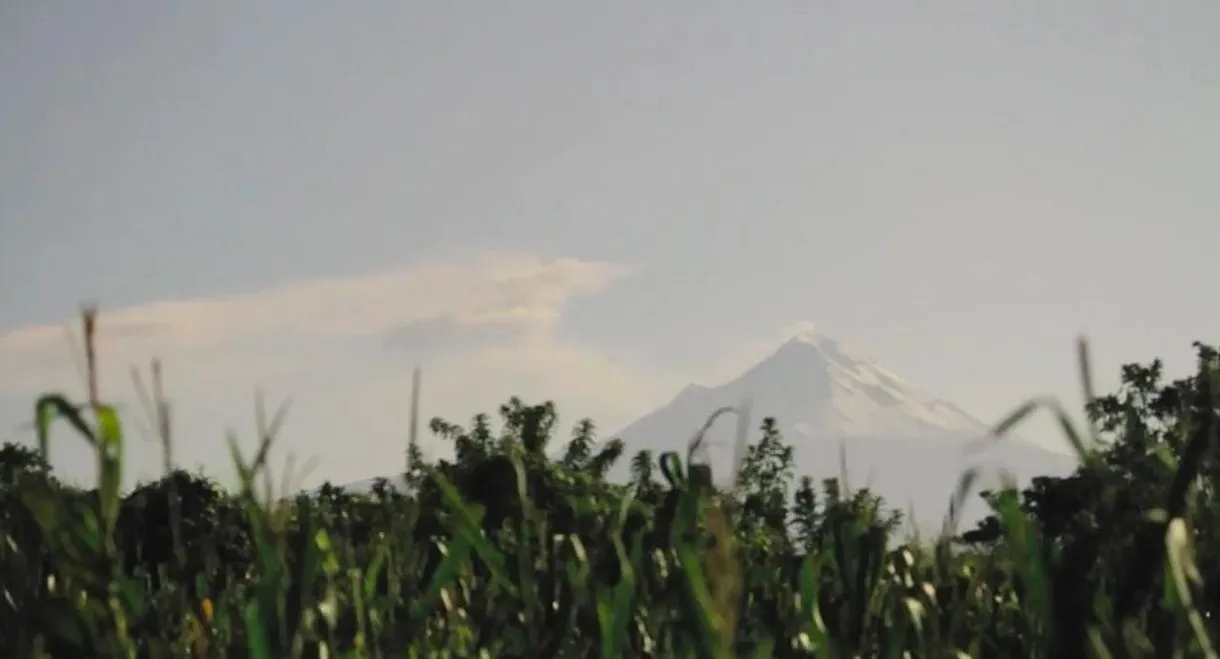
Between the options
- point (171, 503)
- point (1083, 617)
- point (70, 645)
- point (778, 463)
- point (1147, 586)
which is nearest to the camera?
point (1147, 586)

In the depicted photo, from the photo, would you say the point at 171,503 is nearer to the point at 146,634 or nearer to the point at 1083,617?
the point at 146,634

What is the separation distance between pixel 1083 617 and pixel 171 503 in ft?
4.31

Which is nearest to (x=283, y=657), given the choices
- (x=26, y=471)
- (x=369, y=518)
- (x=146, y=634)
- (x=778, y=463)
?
(x=146, y=634)

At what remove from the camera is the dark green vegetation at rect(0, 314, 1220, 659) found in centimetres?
196

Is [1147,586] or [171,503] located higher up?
[171,503]

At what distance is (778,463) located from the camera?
2290 inches

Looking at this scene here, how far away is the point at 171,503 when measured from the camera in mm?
2375

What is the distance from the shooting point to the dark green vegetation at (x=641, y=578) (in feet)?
6.43

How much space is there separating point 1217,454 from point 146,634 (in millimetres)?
1767

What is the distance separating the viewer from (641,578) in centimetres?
302

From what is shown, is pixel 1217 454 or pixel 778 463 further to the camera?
pixel 778 463

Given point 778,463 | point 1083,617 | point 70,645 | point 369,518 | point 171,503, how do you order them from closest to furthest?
1. point 1083,617
2. point 171,503
3. point 70,645
4. point 369,518
5. point 778,463

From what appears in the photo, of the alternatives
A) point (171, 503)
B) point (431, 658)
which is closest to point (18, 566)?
point (171, 503)

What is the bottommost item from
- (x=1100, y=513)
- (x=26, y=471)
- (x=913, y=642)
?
(x=913, y=642)
